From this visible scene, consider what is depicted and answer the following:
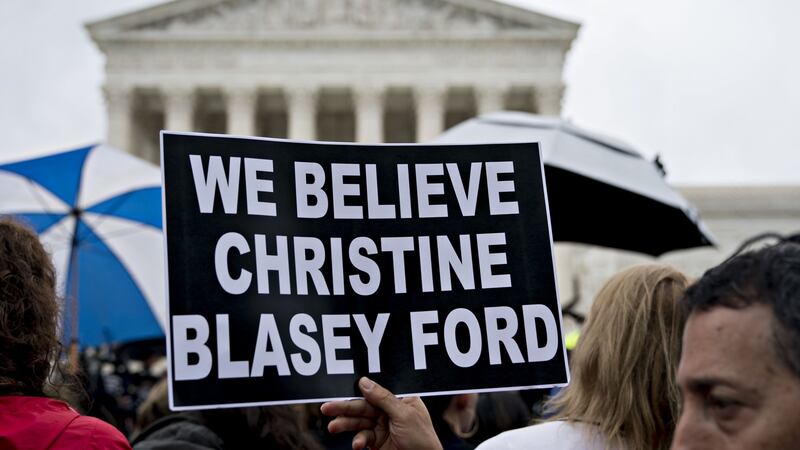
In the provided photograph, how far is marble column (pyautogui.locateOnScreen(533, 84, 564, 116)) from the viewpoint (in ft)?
161

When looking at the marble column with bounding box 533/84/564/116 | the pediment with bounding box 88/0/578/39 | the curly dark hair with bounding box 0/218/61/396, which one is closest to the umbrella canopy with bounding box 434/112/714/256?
the curly dark hair with bounding box 0/218/61/396

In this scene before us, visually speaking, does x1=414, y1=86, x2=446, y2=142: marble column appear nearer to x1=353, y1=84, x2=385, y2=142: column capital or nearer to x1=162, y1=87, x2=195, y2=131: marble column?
x1=353, y1=84, x2=385, y2=142: column capital

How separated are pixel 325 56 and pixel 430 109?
600cm

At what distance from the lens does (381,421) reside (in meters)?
2.83

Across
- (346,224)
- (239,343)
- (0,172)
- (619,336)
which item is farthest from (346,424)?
(0,172)

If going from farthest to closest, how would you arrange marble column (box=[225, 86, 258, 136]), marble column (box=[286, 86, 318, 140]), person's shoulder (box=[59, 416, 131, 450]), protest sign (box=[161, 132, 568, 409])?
marble column (box=[225, 86, 258, 136]) < marble column (box=[286, 86, 318, 140]) < protest sign (box=[161, 132, 568, 409]) < person's shoulder (box=[59, 416, 131, 450])

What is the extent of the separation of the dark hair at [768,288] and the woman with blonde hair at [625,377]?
1272 millimetres

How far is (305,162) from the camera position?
296 centimetres

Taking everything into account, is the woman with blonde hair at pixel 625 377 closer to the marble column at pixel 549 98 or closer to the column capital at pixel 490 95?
the column capital at pixel 490 95

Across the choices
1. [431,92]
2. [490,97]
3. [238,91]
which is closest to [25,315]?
[431,92]

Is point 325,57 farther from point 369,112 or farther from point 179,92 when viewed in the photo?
point 179,92

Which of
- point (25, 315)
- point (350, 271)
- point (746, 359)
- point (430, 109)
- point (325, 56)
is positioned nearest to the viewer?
point (746, 359)

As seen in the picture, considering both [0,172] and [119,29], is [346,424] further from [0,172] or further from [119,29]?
[119,29]

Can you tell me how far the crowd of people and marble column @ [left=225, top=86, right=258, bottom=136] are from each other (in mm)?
45554
